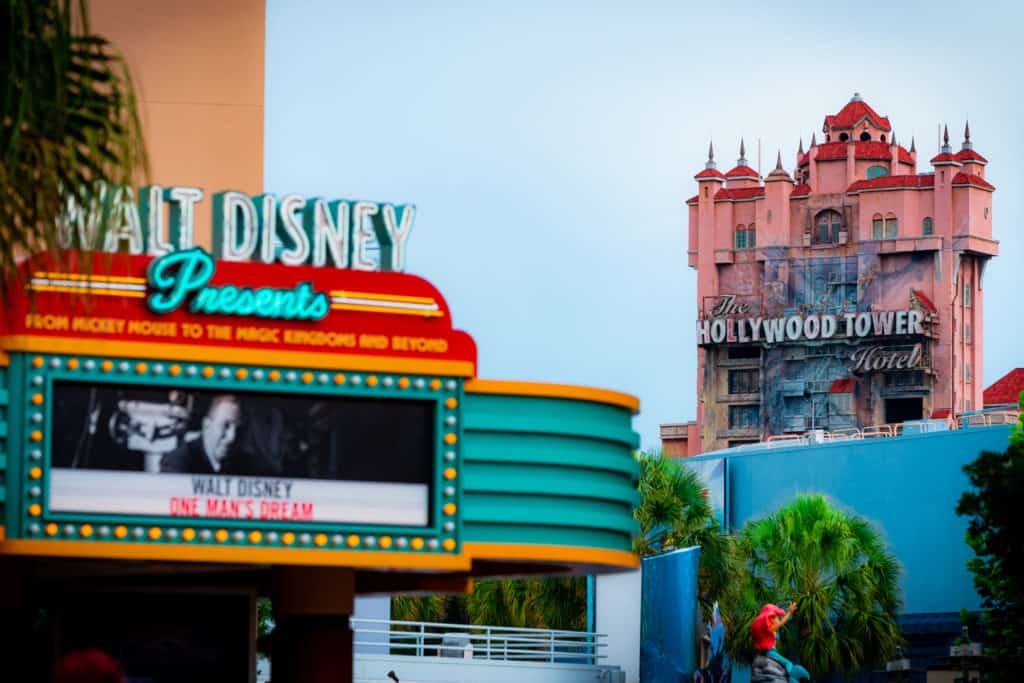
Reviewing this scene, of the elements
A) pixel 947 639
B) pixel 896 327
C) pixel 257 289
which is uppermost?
pixel 896 327

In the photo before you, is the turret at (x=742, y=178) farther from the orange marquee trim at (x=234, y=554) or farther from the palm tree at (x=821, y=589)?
the orange marquee trim at (x=234, y=554)

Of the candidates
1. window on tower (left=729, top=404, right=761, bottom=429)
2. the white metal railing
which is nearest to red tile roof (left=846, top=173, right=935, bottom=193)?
window on tower (left=729, top=404, right=761, bottom=429)

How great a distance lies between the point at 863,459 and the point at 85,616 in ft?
185

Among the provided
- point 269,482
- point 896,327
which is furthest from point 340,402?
point 896,327

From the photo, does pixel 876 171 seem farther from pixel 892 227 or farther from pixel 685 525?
pixel 685 525

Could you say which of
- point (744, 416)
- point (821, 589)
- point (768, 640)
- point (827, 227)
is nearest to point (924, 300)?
point (827, 227)

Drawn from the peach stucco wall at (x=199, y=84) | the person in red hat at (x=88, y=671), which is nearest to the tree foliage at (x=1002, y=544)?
the peach stucco wall at (x=199, y=84)

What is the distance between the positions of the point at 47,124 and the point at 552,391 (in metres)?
10.8

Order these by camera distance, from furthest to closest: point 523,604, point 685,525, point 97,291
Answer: point 523,604 < point 685,525 < point 97,291

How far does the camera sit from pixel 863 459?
3162 inches

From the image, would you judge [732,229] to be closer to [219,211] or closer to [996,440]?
[996,440]

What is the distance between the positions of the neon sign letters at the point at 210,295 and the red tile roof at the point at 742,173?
123504 millimetres

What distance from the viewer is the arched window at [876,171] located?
142625 mm

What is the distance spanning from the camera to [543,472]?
24.4 meters
